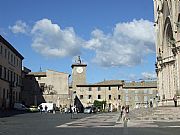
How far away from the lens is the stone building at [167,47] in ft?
160

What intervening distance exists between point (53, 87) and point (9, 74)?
101 ft

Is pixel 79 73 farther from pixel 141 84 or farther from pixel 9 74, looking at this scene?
pixel 9 74

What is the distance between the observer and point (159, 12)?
57.5m

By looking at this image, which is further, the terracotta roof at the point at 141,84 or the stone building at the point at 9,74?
the terracotta roof at the point at 141,84

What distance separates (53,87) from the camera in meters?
103

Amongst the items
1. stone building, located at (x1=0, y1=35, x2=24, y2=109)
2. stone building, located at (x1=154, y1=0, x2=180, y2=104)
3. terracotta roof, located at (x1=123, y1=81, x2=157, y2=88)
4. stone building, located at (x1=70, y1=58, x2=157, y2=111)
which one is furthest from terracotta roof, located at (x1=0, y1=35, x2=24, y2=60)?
terracotta roof, located at (x1=123, y1=81, x2=157, y2=88)

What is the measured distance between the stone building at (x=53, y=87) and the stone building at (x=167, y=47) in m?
46.5

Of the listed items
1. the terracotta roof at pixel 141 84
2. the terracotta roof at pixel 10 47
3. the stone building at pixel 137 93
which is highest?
the terracotta roof at pixel 10 47

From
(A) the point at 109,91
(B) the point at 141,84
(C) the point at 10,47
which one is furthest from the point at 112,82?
(C) the point at 10,47

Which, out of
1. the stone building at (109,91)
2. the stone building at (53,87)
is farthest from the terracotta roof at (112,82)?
the stone building at (53,87)

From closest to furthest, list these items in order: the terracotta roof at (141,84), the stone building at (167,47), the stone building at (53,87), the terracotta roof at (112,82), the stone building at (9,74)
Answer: the stone building at (167,47) < the stone building at (9,74) < the stone building at (53,87) < the terracotta roof at (112,82) < the terracotta roof at (141,84)

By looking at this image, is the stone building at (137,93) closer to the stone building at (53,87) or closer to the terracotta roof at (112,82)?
the terracotta roof at (112,82)

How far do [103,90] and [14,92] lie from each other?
136 feet

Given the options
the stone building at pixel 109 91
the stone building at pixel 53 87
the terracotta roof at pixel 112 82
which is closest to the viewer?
the stone building at pixel 53 87
